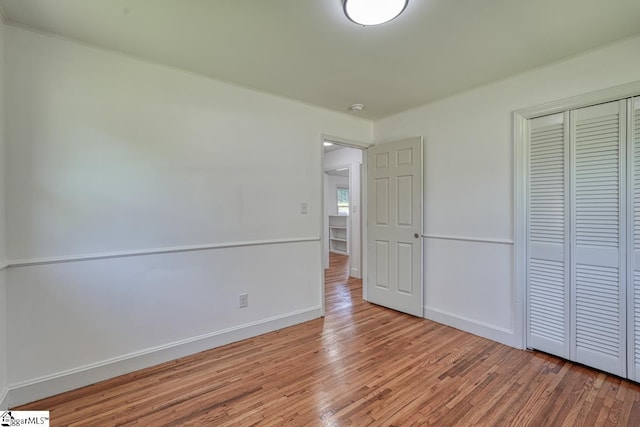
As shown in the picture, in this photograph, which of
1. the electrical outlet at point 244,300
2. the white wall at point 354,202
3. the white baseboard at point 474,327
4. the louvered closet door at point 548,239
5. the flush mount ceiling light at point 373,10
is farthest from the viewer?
the white wall at point 354,202

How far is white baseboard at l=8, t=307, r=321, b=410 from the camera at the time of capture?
188 centimetres

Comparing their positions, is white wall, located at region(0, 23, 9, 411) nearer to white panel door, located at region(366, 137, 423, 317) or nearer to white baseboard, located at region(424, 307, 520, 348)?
white panel door, located at region(366, 137, 423, 317)

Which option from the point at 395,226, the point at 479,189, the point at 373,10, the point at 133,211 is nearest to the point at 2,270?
the point at 133,211

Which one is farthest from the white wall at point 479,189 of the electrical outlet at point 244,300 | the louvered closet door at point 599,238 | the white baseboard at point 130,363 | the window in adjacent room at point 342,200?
the window in adjacent room at point 342,200

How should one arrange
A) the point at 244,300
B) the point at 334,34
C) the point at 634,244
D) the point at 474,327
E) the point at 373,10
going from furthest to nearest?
1. the point at 474,327
2. the point at 244,300
3. the point at 634,244
4. the point at 334,34
5. the point at 373,10

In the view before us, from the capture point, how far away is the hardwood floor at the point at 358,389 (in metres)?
1.75

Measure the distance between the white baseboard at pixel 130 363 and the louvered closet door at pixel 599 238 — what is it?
2.50 metres

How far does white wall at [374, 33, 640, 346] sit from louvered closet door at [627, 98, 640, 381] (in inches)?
16.1

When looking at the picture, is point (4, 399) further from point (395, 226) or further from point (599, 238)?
point (599, 238)

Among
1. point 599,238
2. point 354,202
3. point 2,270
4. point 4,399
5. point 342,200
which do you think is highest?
point 342,200

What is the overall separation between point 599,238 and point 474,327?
51.1 inches

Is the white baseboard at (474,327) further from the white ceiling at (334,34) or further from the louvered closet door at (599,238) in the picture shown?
the white ceiling at (334,34)

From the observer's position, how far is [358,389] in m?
2.02

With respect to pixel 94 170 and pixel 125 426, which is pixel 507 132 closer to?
pixel 94 170
